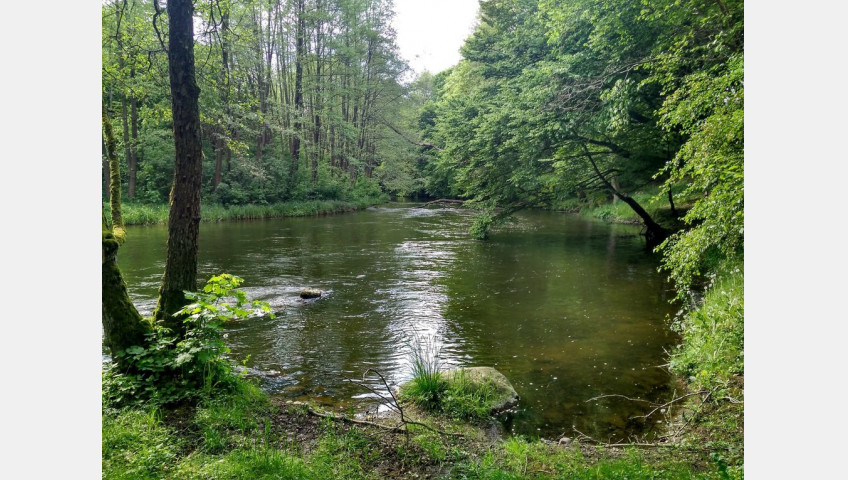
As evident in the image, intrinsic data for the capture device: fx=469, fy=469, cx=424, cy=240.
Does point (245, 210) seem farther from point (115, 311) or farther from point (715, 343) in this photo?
point (715, 343)

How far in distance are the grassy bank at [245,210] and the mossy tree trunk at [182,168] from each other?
1504 cm

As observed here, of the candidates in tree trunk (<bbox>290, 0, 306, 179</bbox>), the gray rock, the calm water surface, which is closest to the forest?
the gray rock

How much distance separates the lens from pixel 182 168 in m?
5.27

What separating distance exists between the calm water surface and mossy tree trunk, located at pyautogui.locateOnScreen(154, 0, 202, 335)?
5.70ft

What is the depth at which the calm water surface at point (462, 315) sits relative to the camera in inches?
239

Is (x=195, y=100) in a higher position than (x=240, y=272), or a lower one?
higher

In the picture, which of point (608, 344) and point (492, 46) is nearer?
point (608, 344)

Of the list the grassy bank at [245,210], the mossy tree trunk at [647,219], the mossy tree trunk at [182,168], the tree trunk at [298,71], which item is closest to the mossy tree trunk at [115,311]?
the mossy tree trunk at [182,168]

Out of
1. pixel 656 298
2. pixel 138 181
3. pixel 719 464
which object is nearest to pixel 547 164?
pixel 656 298

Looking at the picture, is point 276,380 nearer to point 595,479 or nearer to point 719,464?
point 595,479

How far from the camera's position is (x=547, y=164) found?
1875 centimetres

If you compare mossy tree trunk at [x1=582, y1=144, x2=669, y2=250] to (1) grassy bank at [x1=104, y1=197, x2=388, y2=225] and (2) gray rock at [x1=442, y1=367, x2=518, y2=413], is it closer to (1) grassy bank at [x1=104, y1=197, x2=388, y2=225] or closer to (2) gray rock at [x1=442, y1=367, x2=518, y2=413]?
(2) gray rock at [x1=442, y1=367, x2=518, y2=413]

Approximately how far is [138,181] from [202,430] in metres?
28.2

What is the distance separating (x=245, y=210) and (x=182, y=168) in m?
23.1
